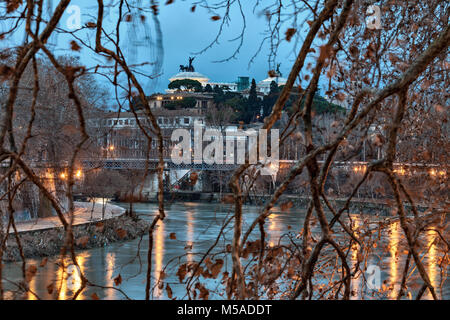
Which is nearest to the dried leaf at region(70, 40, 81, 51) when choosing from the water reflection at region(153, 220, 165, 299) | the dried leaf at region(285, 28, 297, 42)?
the dried leaf at region(285, 28, 297, 42)

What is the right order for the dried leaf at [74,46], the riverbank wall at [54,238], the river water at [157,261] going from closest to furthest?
the dried leaf at [74,46] → the river water at [157,261] → the riverbank wall at [54,238]

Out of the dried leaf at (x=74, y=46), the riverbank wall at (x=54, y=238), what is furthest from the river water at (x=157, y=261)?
the dried leaf at (x=74, y=46)

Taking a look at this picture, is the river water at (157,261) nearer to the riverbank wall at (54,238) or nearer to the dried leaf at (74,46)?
the riverbank wall at (54,238)

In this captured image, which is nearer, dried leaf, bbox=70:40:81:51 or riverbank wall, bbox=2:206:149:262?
dried leaf, bbox=70:40:81:51

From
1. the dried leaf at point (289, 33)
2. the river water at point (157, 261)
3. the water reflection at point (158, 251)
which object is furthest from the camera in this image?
the water reflection at point (158, 251)

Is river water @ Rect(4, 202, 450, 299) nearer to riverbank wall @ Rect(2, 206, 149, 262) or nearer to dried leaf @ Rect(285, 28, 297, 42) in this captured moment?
riverbank wall @ Rect(2, 206, 149, 262)

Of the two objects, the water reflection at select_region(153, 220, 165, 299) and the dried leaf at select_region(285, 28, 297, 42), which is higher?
the dried leaf at select_region(285, 28, 297, 42)

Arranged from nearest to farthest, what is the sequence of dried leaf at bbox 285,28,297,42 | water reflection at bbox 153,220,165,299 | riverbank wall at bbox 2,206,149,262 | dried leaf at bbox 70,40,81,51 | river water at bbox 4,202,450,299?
dried leaf at bbox 70,40,81,51 → dried leaf at bbox 285,28,297,42 → river water at bbox 4,202,450,299 → water reflection at bbox 153,220,165,299 → riverbank wall at bbox 2,206,149,262

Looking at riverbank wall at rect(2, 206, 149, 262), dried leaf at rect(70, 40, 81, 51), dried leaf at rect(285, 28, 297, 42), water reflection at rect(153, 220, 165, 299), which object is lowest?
water reflection at rect(153, 220, 165, 299)

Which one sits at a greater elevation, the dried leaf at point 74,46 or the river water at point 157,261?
the dried leaf at point 74,46

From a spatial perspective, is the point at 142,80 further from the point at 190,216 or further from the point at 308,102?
the point at 190,216

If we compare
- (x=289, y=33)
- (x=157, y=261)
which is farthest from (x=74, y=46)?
(x=157, y=261)

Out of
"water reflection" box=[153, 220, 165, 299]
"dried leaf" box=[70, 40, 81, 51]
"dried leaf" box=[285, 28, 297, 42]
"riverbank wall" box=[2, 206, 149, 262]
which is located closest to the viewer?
"dried leaf" box=[70, 40, 81, 51]
